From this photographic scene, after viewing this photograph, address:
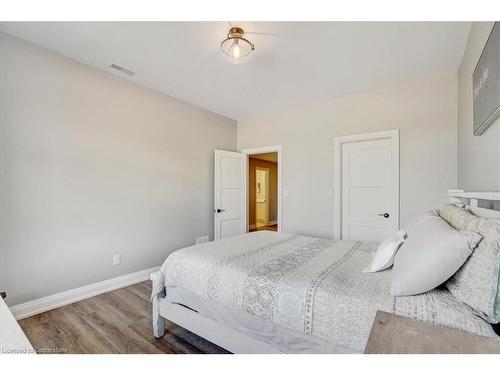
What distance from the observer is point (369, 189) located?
326 centimetres

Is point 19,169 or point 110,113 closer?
point 19,169

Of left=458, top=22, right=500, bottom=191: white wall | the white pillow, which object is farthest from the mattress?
left=458, top=22, right=500, bottom=191: white wall

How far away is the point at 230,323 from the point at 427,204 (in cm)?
268

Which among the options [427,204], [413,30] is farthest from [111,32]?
[427,204]

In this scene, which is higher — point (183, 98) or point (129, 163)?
point (183, 98)

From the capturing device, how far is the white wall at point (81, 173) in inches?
85.2

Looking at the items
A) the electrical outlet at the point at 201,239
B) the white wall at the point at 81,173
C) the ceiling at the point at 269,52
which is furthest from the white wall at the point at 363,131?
the white wall at the point at 81,173

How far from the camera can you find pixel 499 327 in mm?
905

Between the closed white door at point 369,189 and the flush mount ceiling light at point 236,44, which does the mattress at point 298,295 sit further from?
the flush mount ceiling light at point 236,44

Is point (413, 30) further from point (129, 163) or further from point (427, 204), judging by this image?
point (129, 163)

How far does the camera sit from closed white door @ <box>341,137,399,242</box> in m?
3.05

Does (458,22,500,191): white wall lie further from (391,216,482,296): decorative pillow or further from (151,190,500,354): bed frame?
(391,216,482,296): decorative pillow

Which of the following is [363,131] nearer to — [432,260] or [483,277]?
[432,260]

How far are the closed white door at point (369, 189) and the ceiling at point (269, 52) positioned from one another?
818mm
